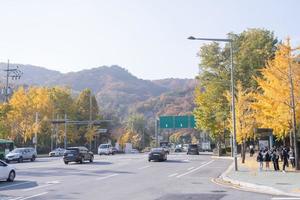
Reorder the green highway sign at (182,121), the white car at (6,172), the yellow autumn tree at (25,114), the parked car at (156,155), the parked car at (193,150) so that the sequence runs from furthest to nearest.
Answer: the green highway sign at (182,121)
the yellow autumn tree at (25,114)
the parked car at (193,150)
the parked car at (156,155)
the white car at (6,172)

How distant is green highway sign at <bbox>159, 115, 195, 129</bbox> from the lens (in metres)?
100

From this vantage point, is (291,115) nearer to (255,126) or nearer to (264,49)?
(255,126)

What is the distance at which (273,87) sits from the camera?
32.5 metres

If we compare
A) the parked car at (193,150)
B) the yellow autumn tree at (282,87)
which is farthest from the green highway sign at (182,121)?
the yellow autumn tree at (282,87)

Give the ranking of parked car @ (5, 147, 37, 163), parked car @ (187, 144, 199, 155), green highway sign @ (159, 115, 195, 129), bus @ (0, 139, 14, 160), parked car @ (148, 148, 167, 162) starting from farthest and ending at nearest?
green highway sign @ (159, 115, 195, 129) → parked car @ (187, 144, 199, 155) → bus @ (0, 139, 14, 160) → parked car @ (5, 147, 37, 163) → parked car @ (148, 148, 167, 162)

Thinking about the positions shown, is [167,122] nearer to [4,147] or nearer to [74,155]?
[4,147]

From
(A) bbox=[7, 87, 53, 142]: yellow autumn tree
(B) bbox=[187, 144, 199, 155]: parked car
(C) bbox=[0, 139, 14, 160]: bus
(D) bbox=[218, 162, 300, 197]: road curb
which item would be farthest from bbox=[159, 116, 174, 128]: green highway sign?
(D) bbox=[218, 162, 300, 197]: road curb

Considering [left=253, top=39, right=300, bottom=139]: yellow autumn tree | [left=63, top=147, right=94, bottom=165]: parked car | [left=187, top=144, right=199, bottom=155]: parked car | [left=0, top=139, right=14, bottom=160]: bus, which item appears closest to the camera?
[left=253, top=39, right=300, bottom=139]: yellow autumn tree

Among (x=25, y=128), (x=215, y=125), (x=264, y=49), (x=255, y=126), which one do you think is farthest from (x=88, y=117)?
(x=255, y=126)

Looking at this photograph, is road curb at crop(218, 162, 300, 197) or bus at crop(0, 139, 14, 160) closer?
road curb at crop(218, 162, 300, 197)

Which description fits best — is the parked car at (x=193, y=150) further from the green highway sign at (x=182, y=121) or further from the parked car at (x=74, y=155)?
the parked car at (x=74, y=155)

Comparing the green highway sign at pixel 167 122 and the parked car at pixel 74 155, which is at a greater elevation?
the green highway sign at pixel 167 122

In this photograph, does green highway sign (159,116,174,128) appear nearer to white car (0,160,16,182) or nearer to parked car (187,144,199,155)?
parked car (187,144,199,155)

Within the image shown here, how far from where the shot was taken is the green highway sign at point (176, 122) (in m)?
100
